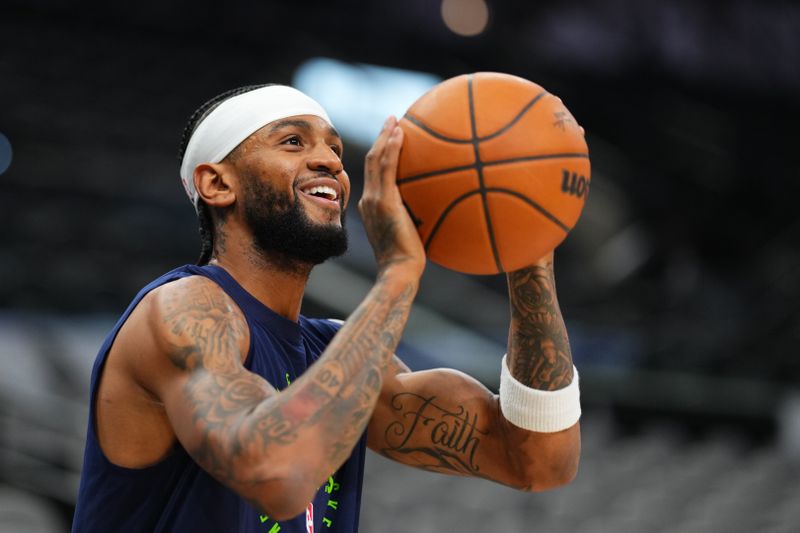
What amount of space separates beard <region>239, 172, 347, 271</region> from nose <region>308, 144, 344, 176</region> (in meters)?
0.11

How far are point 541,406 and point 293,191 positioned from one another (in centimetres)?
92

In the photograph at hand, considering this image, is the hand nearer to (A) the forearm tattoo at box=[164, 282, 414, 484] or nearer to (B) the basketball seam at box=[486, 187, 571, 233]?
(A) the forearm tattoo at box=[164, 282, 414, 484]

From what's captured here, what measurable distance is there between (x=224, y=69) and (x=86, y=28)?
66.5 inches

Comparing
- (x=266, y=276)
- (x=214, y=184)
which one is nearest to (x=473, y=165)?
(x=266, y=276)

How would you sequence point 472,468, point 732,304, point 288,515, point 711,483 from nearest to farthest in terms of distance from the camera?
point 288,515
point 472,468
point 711,483
point 732,304

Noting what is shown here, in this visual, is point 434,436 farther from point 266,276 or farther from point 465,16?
point 465,16

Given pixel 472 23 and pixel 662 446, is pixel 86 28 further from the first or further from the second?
pixel 662 446

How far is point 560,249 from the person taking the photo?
11953mm

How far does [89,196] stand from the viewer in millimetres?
9539

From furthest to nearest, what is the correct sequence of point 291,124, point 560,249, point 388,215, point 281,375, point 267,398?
point 560,249 < point 291,124 < point 281,375 < point 388,215 < point 267,398

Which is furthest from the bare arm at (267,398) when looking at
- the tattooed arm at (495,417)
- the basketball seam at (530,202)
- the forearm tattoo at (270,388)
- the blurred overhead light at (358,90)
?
the blurred overhead light at (358,90)

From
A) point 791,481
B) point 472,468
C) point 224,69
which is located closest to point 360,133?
point 224,69

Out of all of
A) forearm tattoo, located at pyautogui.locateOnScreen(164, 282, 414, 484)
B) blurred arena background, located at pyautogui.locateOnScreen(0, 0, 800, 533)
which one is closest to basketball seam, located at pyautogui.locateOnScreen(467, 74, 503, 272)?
forearm tattoo, located at pyautogui.locateOnScreen(164, 282, 414, 484)

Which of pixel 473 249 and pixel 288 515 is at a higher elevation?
pixel 473 249
